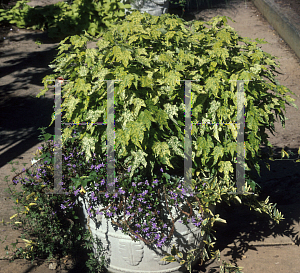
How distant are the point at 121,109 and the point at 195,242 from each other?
130 centimetres

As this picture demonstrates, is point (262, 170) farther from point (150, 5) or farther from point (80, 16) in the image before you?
point (80, 16)

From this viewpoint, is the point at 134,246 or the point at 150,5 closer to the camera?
the point at 134,246

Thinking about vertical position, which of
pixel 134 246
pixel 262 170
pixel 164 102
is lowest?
pixel 262 170

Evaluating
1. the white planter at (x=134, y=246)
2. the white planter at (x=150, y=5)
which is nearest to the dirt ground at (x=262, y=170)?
the white planter at (x=134, y=246)

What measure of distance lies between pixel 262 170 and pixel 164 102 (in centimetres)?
243

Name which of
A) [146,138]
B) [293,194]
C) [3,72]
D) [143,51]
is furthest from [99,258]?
[3,72]

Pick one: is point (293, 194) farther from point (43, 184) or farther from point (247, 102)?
point (43, 184)

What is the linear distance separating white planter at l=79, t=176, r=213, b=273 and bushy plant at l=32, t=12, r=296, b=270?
18 cm

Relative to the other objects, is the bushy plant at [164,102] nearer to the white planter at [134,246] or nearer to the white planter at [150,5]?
the white planter at [134,246]

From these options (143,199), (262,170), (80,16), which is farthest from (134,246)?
(80,16)

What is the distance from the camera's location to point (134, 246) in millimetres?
2975

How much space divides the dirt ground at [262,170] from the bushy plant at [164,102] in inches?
34.1

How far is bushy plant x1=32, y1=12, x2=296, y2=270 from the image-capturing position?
2.64 m

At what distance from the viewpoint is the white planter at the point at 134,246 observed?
2967 millimetres
